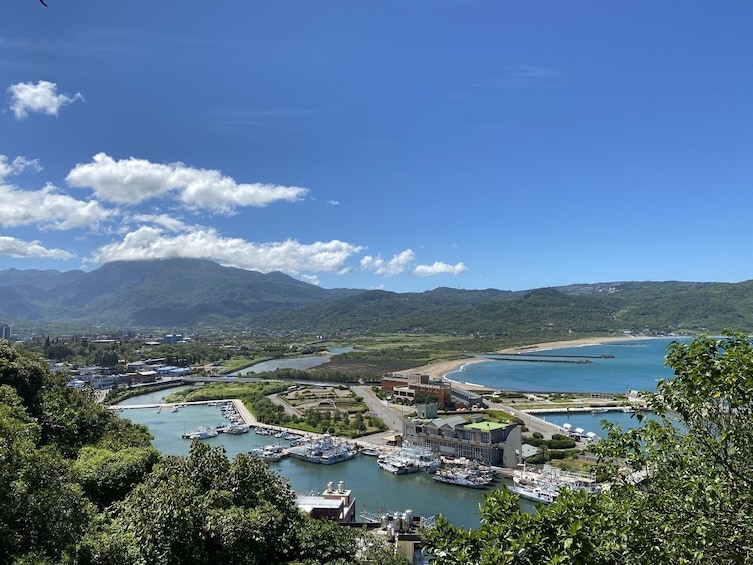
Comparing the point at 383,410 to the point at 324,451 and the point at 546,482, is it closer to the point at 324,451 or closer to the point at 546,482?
the point at 324,451

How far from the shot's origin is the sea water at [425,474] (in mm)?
17422

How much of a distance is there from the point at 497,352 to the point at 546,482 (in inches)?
2305

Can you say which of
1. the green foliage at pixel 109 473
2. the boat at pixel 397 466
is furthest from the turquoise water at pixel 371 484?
the green foliage at pixel 109 473

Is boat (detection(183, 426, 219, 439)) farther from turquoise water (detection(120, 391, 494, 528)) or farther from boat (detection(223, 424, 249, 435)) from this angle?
boat (detection(223, 424, 249, 435))

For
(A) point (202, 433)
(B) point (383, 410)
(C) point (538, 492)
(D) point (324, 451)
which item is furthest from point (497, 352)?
(C) point (538, 492)

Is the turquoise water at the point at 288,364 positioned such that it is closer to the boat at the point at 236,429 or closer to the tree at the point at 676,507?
the boat at the point at 236,429

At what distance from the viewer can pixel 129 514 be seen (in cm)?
555

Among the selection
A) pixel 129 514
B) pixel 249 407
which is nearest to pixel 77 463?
pixel 129 514

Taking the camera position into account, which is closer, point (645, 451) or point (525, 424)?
point (645, 451)

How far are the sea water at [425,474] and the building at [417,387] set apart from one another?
640 cm

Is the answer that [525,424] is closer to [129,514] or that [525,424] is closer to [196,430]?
[196,430]

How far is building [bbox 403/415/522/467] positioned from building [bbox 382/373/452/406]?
9846 millimetres

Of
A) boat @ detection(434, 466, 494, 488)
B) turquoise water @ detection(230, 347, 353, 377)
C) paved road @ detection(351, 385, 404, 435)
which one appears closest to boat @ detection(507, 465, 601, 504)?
boat @ detection(434, 466, 494, 488)

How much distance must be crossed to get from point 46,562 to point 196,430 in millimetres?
24805
